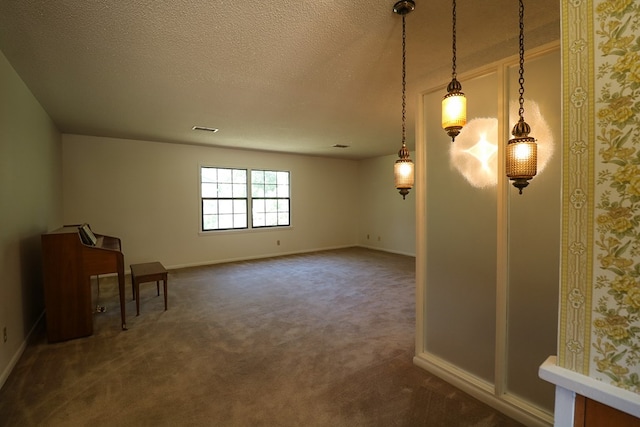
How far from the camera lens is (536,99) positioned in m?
1.74

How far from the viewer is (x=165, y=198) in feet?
19.0

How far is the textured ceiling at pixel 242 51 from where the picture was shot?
5.87ft

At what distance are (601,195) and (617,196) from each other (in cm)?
3

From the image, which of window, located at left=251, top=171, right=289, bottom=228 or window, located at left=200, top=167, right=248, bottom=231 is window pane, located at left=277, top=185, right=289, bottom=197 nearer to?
→ window, located at left=251, top=171, right=289, bottom=228

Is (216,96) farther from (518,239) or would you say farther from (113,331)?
(518,239)

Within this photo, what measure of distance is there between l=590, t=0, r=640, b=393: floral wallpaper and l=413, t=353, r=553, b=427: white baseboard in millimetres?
1342

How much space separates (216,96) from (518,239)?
2952mm

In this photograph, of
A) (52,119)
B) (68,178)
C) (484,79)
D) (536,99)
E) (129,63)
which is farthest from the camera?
(68,178)

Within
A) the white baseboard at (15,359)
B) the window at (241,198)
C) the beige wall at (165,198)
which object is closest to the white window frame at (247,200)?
the window at (241,198)

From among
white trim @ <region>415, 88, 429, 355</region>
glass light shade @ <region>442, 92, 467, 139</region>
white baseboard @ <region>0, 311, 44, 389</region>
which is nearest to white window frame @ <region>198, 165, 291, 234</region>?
white baseboard @ <region>0, 311, 44, 389</region>

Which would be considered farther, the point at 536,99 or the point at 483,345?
the point at 483,345

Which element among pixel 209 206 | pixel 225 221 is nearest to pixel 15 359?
pixel 209 206

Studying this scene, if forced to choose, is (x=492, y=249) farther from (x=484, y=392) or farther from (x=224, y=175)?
(x=224, y=175)

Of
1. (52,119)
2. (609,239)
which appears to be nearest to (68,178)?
(52,119)
